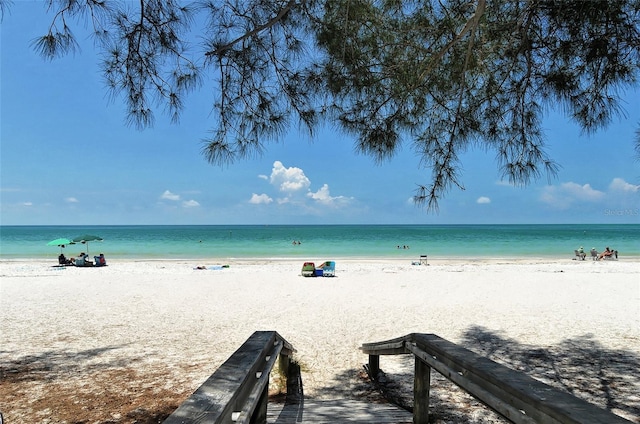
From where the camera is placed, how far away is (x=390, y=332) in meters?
6.17

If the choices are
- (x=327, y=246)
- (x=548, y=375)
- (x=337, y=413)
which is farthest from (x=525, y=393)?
(x=327, y=246)

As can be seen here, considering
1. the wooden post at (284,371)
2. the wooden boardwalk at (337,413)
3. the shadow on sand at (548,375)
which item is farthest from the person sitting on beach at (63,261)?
the wooden boardwalk at (337,413)

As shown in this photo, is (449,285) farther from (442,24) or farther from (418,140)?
(442,24)

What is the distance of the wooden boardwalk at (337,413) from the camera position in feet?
8.65

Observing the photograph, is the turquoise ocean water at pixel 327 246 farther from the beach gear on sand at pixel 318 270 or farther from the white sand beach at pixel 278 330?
the white sand beach at pixel 278 330

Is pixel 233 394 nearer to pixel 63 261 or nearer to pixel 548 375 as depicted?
pixel 548 375

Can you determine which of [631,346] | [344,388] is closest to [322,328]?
[344,388]

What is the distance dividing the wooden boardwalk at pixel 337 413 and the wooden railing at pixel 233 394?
0.76m

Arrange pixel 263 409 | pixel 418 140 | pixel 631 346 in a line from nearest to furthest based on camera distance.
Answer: pixel 263 409, pixel 418 140, pixel 631 346

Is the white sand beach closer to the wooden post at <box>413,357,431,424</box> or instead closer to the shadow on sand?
the shadow on sand

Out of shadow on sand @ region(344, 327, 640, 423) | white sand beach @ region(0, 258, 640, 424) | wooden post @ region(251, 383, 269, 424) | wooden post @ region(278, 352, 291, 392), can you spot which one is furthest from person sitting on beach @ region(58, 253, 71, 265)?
wooden post @ region(251, 383, 269, 424)

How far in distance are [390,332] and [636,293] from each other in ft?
24.0

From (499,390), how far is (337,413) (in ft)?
5.28

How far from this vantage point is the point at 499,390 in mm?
1548
